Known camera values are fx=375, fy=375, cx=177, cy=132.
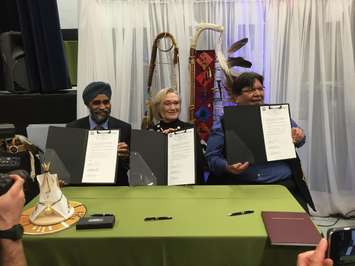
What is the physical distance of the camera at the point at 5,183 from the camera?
1045 millimetres

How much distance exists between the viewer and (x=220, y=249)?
1.34 m

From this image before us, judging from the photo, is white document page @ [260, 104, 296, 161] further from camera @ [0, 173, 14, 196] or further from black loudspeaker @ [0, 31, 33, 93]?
black loudspeaker @ [0, 31, 33, 93]

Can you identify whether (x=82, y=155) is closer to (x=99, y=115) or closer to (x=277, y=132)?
(x=99, y=115)

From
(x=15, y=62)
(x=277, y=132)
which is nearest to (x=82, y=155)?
(x=277, y=132)

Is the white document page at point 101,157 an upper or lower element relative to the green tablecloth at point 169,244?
upper

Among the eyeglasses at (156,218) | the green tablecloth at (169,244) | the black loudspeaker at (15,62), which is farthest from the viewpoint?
the black loudspeaker at (15,62)

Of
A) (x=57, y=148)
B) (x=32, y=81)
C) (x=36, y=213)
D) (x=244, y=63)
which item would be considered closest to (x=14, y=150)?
(x=32, y=81)

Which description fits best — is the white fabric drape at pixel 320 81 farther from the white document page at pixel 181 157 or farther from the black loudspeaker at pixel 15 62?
the black loudspeaker at pixel 15 62

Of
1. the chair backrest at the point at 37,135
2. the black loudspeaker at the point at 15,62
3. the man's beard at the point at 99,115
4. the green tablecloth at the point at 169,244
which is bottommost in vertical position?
the green tablecloth at the point at 169,244

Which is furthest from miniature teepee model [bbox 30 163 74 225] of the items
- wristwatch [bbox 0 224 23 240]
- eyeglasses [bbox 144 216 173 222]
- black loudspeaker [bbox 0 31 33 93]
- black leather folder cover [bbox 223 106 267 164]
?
black loudspeaker [bbox 0 31 33 93]

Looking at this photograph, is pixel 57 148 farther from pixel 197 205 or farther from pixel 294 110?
pixel 294 110

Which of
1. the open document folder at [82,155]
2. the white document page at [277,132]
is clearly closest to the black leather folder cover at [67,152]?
the open document folder at [82,155]

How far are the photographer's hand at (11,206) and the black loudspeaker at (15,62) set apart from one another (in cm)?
244

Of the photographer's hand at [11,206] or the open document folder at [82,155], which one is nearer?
the photographer's hand at [11,206]
